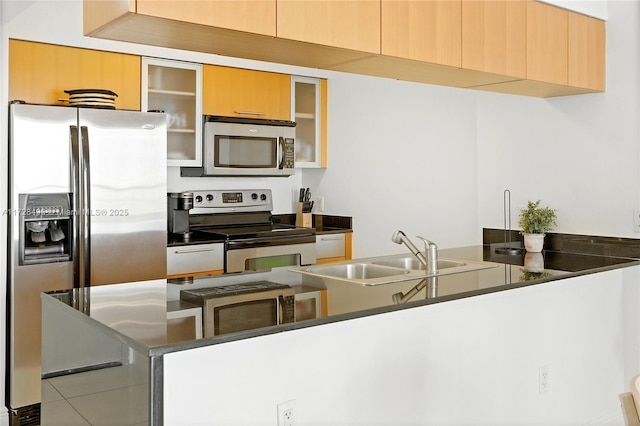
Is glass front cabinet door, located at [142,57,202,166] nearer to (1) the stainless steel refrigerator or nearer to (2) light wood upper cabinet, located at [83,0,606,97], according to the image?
(1) the stainless steel refrigerator

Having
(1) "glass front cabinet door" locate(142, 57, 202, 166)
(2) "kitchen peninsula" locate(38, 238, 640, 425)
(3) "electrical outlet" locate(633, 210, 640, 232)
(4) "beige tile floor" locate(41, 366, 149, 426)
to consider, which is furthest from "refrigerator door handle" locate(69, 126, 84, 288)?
(3) "electrical outlet" locate(633, 210, 640, 232)

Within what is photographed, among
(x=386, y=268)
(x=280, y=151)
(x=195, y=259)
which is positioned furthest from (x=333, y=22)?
(x=280, y=151)

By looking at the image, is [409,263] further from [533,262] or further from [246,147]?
[246,147]

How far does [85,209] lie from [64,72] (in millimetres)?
878

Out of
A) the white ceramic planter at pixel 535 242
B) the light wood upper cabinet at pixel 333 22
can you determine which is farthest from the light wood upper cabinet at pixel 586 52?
the light wood upper cabinet at pixel 333 22

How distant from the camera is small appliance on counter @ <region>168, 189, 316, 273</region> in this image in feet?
13.9

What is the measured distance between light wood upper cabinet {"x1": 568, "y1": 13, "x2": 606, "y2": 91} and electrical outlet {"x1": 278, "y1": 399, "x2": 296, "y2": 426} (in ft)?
7.38

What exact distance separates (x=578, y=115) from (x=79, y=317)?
9.17 feet

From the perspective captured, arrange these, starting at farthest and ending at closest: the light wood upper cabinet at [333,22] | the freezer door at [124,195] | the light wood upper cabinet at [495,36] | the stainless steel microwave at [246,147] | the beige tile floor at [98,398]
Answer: the stainless steel microwave at [246,147]
the freezer door at [124,195]
the light wood upper cabinet at [495,36]
the light wood upper cabinet at [333,22]
the beige tile floor at [98,398]

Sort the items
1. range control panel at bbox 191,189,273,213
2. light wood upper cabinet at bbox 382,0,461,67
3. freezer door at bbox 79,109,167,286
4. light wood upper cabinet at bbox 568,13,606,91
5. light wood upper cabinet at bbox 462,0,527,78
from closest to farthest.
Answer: light wood upper cabinet at bbox 382,0,461,67 → light wood upper cabinet at bbox 462,0,527,78 → light wood upper cabinet at bbox 568,13,606,91 → freezer door at bbox 79,109,167,286 → range control panel at bbox 191,189,273,213

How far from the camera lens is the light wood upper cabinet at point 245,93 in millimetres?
4434

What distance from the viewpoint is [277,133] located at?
4754 mm

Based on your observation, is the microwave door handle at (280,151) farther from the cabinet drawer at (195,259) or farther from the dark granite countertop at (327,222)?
the cabinet drawer at (195,259)

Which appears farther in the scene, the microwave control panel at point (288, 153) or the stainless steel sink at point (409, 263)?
the microwave control panel at point (288, 153)
